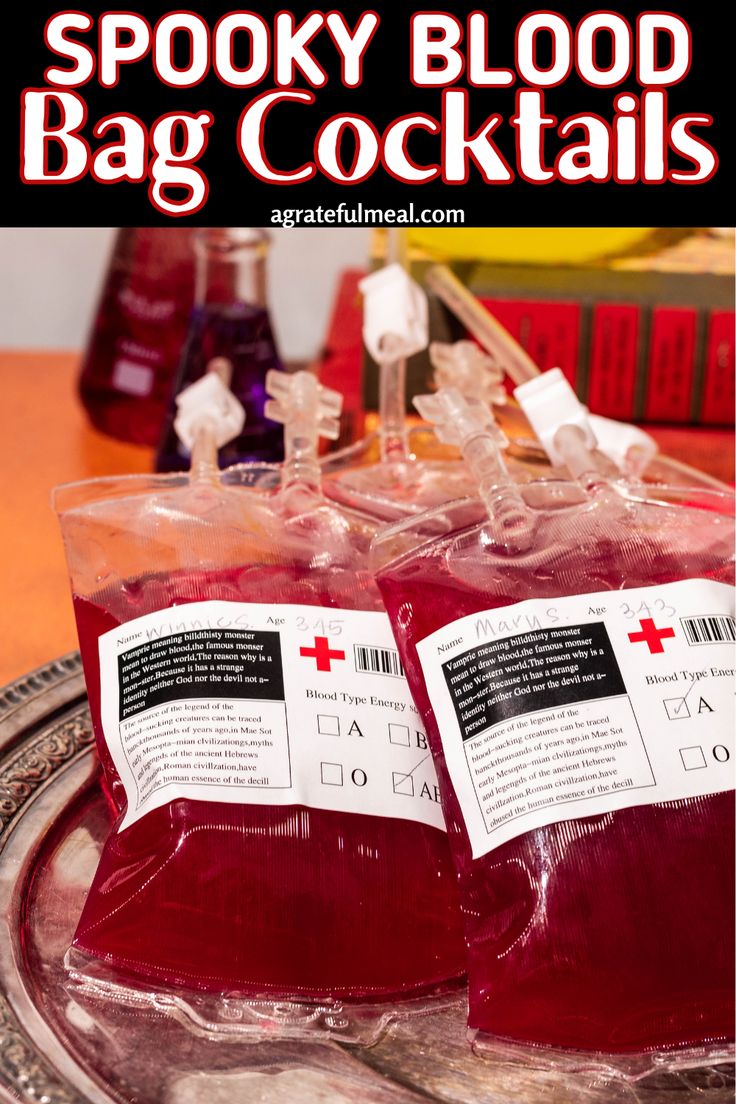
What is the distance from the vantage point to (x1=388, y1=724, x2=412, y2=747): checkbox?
465 mm


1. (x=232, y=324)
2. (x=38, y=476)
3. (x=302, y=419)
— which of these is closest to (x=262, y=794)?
(x=302, y=419)

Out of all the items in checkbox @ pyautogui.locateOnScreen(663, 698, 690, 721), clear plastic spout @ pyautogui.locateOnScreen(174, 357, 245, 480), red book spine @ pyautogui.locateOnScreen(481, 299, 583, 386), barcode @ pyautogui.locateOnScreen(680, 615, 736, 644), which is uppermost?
red book spine @ pyautogui.locateOnScreen(481, 299, 583, 386)

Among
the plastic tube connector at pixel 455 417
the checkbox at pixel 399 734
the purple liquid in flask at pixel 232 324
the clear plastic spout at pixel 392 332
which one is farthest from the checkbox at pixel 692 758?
the purple liquid in flask at pixel 232 324

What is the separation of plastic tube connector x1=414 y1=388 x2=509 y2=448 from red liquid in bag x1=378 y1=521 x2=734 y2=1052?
0.74ft

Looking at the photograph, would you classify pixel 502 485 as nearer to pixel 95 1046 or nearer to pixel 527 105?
pixel 95 1046

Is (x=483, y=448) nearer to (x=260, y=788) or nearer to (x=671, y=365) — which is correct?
(x=260, y=788)

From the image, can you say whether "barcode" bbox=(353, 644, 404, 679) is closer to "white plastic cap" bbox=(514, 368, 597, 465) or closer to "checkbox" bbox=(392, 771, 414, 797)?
"checkbox" bbox=(392, 771, 414, 797)

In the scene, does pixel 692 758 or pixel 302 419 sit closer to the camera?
pixel 692 758

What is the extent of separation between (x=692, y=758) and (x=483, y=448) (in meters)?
0.19

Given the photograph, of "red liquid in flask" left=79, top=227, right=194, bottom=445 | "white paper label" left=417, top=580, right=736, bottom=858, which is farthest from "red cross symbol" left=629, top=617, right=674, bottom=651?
"red liquid in flask" left=79, top=227, right=194, bottom=445

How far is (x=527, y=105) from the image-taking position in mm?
818

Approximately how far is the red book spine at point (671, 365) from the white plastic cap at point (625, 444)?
0.15 m

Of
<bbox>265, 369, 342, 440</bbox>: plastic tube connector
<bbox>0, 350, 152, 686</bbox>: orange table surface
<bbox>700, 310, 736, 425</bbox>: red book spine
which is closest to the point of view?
<bbox>265, 369, 342, 440</bbox>: plastic tube connector

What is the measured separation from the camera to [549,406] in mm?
648
